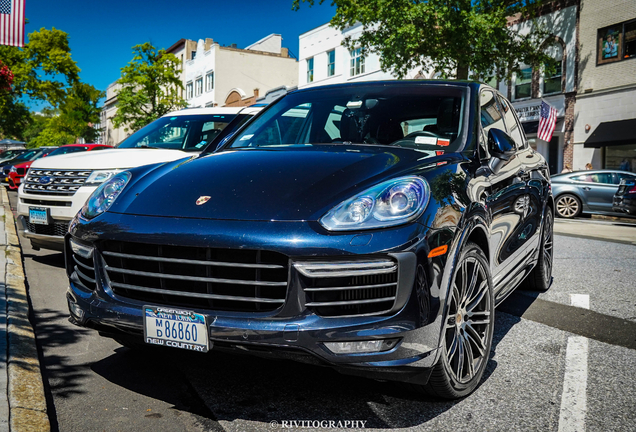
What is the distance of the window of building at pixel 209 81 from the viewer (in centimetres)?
5028

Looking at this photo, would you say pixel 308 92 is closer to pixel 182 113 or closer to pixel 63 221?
pixel 63 221

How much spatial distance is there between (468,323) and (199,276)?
1.42m

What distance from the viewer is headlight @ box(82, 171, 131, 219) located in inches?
124

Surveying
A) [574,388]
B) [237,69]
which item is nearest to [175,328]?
[574,388]

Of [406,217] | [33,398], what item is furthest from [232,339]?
[33,398]

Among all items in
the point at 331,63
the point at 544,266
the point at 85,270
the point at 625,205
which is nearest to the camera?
the point at 85,270

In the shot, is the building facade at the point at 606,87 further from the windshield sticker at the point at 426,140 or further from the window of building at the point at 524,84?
the windshield sticker at the point at 426,140

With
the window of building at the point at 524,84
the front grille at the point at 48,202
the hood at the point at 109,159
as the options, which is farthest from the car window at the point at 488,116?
the window of building at the point at 524,84

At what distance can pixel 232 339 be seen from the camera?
2.55 metres

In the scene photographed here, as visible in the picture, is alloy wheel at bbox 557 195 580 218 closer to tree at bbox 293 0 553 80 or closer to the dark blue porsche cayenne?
tree at bbox 293 0 553 80

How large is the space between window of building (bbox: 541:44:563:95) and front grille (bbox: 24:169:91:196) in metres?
22.2

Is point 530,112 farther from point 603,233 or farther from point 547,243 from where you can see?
point 547,243

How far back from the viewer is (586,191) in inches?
637

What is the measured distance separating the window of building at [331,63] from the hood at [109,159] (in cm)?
2983
